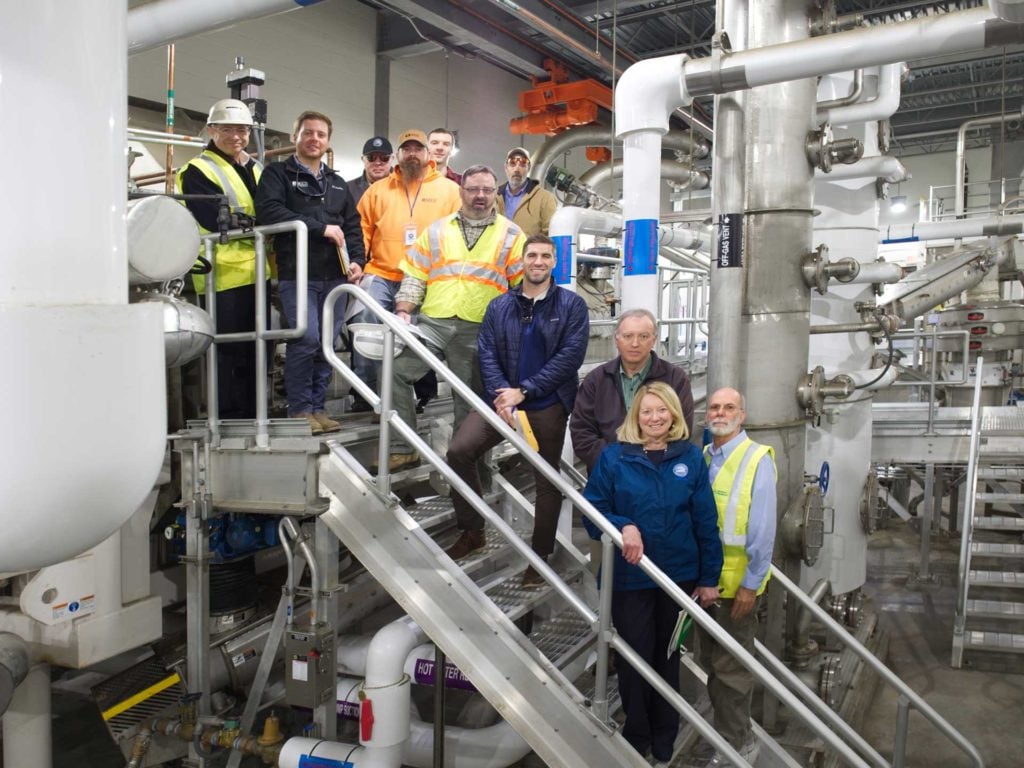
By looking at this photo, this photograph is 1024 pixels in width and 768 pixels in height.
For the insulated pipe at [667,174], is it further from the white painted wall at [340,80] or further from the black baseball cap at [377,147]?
the black baseball cap at [377,147]

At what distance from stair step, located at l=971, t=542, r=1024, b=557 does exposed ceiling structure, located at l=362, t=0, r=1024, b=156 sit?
3817mm

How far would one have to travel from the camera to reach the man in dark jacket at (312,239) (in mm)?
4250

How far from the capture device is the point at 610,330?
883 centimetres

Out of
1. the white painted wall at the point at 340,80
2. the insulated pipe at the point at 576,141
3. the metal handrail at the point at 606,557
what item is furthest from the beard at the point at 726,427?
the insulated pipe at the point at 576,141

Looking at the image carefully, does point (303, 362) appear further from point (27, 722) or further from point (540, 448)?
point (27, 722)

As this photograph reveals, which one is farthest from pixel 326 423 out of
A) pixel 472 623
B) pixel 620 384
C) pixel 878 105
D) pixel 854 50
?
pixel 878 105

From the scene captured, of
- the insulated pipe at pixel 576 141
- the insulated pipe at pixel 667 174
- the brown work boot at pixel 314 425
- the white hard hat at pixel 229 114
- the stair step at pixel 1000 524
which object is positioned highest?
the insulated pipe at pixel 576 141

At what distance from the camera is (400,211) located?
15.8ft

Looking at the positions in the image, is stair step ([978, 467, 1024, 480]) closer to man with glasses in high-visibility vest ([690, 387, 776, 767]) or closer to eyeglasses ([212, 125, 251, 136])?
man with glasses in high-visibility vest ([690, 387, 776, 767])

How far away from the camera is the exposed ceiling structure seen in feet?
30.7

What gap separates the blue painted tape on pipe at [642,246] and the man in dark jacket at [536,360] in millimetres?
544

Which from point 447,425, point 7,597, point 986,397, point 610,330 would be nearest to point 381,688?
point 447,425

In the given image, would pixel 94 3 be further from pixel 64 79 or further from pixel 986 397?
pixel 986 397

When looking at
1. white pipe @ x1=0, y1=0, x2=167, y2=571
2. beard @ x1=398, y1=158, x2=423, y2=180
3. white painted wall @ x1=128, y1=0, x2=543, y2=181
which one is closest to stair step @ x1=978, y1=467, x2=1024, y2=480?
beard @ x1=398, y1=158, x2=423, y2=180
